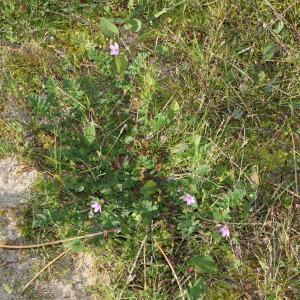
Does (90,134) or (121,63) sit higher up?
(121,63)

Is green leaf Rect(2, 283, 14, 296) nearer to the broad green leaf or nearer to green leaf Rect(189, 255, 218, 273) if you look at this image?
green leaf Rect(189, 255, 218, 273)

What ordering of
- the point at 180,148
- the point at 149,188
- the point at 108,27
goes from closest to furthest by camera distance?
the point at 149,188 → the point at 180,148 → the point at 108,27

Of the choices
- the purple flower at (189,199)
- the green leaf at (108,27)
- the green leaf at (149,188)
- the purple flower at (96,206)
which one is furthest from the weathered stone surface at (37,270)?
the green leaf at (108,27)

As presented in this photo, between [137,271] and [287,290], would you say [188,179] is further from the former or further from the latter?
[287,290]

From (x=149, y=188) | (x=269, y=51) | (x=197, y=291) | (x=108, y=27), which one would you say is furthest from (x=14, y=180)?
(x=269, y=51)

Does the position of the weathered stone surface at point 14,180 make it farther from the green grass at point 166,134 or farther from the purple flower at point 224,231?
the purple flower at point 224,231

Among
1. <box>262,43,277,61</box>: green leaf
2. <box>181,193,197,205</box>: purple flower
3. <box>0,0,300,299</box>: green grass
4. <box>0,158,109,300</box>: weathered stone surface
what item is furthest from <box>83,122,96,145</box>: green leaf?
<box>262,43,277,61</box>: green leaf

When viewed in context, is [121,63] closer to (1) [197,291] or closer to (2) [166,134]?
(2) [166,134]

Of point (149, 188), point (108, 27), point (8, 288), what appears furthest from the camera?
point (108, 27)
